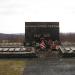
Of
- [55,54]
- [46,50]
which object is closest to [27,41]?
[46,50]

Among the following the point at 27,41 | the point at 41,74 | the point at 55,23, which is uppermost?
the point at 55,23

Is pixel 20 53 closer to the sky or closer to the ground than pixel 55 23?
closer to the ground

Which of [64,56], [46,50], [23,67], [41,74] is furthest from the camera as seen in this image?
[46,50]

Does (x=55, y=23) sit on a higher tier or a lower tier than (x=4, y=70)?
higher

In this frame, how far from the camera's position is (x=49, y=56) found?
115 feet

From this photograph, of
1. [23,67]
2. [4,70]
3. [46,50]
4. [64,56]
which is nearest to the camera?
[4,70]

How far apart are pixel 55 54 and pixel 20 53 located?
17.5 ft

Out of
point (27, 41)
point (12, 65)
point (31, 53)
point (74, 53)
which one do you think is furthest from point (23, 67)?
point (27, 41)

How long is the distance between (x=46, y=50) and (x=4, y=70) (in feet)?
47.3

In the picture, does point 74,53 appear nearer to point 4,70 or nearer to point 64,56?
point 64,56

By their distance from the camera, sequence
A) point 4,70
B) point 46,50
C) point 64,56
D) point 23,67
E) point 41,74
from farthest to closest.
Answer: point 46,50 → point 64,56 → point 23,67 → point 4,70 → point 41,74

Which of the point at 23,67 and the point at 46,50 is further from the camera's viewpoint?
the point at 46,50

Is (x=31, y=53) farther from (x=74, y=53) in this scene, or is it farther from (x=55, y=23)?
(x=55, y=23)

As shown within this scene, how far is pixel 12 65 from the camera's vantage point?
28422mm
